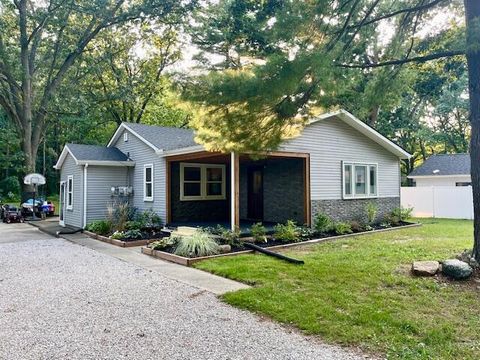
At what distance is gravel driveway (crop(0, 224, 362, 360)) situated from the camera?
143 inches

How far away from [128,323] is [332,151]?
32.8ft

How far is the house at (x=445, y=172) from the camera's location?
69.6ft

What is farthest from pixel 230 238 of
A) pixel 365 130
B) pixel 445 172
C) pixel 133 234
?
pixel 445 172

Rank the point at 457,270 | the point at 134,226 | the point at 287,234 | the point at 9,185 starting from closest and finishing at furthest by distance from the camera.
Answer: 1. the point at 457,270
2. the point at 287,234
3. the point at 134,226
4. the point at 9,185

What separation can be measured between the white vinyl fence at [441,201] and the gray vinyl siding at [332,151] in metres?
4.82

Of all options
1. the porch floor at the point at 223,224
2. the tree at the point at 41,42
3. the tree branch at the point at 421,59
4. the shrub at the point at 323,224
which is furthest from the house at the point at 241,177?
the tree at the point at 41,42

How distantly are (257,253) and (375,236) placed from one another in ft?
14.8

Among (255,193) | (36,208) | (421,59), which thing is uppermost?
(421,59)

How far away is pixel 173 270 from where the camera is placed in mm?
7223

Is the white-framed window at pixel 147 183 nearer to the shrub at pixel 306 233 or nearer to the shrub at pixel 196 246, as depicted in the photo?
the shrub at pixel 196 246

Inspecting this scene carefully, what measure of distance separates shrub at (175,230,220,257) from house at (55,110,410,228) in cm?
357

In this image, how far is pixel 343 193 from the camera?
13258 millimetres

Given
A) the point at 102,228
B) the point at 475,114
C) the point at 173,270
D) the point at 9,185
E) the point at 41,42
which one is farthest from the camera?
the point at 9,185

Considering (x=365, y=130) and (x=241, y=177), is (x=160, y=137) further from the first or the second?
(x=365, y=130)
